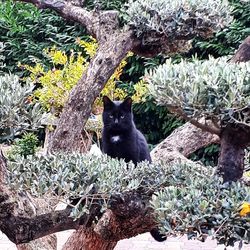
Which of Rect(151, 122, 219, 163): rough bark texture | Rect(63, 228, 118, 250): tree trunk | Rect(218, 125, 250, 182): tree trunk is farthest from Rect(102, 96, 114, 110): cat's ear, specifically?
Rect(218, 125, 250, 182): tree trunk

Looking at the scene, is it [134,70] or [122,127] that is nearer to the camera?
[122,127]

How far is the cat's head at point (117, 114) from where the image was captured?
8.84 ft

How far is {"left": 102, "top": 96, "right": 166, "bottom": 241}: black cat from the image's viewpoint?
2684mm

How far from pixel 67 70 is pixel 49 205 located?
195cm

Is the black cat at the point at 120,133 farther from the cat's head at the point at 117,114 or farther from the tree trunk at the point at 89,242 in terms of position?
the tree trunk at the point at 89,242

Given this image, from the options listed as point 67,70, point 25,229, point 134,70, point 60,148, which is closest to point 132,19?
point 60,148

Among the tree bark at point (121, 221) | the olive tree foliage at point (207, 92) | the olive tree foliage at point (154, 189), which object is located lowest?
the tree bark at point (121, 221)

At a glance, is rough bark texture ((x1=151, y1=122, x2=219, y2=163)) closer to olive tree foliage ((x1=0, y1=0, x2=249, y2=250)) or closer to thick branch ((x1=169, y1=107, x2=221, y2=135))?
olive tree foliage ((x1=0, y1=0, x2=249, y2=250))

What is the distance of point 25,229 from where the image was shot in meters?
1.86

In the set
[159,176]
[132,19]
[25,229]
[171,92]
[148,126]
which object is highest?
[132,19]

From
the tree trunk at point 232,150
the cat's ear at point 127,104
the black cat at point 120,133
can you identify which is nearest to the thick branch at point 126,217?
the tree trunk at point 232,150

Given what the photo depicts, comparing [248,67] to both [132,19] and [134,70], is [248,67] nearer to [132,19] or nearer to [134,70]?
[132,19]

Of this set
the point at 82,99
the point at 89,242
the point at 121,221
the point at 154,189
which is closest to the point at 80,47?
the point at 82,99

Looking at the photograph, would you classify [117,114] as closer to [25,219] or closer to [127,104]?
[127,104]
